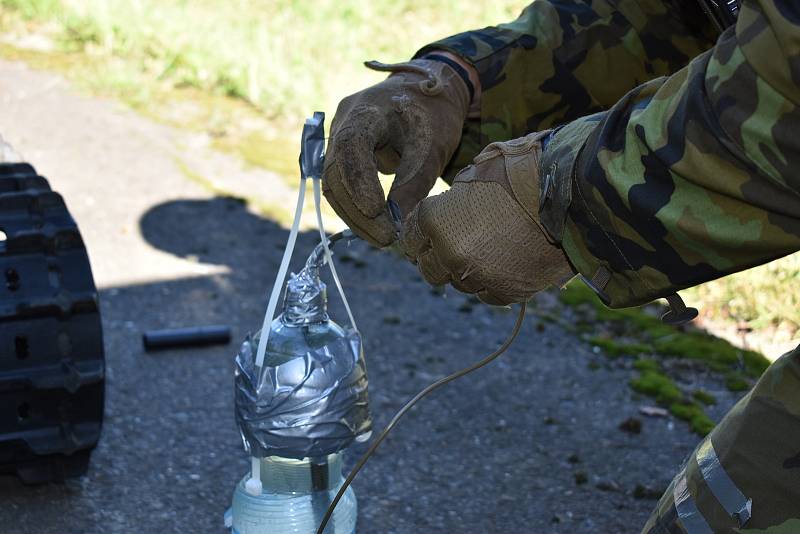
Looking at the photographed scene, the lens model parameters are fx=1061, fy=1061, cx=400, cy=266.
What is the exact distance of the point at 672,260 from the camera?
6.08 ft

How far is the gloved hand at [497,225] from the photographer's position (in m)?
2.06

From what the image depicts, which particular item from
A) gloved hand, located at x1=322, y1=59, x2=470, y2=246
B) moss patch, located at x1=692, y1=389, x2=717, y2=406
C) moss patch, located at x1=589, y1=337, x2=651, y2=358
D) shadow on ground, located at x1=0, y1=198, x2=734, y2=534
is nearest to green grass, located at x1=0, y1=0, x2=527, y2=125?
shadow on ground, located at x1=0, y1=198, x2=734, y2=534

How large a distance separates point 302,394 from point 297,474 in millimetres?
325

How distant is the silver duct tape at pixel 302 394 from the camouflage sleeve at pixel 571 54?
2.06 ft

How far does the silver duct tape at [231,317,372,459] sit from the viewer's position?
237cm

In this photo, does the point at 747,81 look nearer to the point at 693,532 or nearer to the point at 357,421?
the point at 693,532

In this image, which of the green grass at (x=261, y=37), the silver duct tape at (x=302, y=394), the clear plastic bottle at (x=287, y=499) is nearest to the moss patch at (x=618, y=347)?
the clear plastic bottle at (x=287, y=499)

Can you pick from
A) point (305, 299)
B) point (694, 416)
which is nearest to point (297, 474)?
point (305, 299)

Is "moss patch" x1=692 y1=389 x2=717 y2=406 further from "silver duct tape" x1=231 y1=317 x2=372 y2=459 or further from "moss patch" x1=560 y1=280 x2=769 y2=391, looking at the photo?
"silver duct tape" x1=231 y1=317 x2=372 y2=459

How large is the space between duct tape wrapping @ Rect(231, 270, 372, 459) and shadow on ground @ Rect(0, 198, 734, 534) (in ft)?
2.08

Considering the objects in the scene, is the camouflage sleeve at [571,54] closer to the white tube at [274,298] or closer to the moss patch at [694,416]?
the white tube at [274,298]

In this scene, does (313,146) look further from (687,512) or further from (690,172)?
(687,512)

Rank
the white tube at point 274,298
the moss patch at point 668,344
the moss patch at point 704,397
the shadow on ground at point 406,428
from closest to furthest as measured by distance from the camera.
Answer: the white tube at point 274,298 → the shadow on ground at point 406,428 → the moss patch at point 704,397 → the moss patch at point 668,344

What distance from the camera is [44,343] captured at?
8.98 ft
